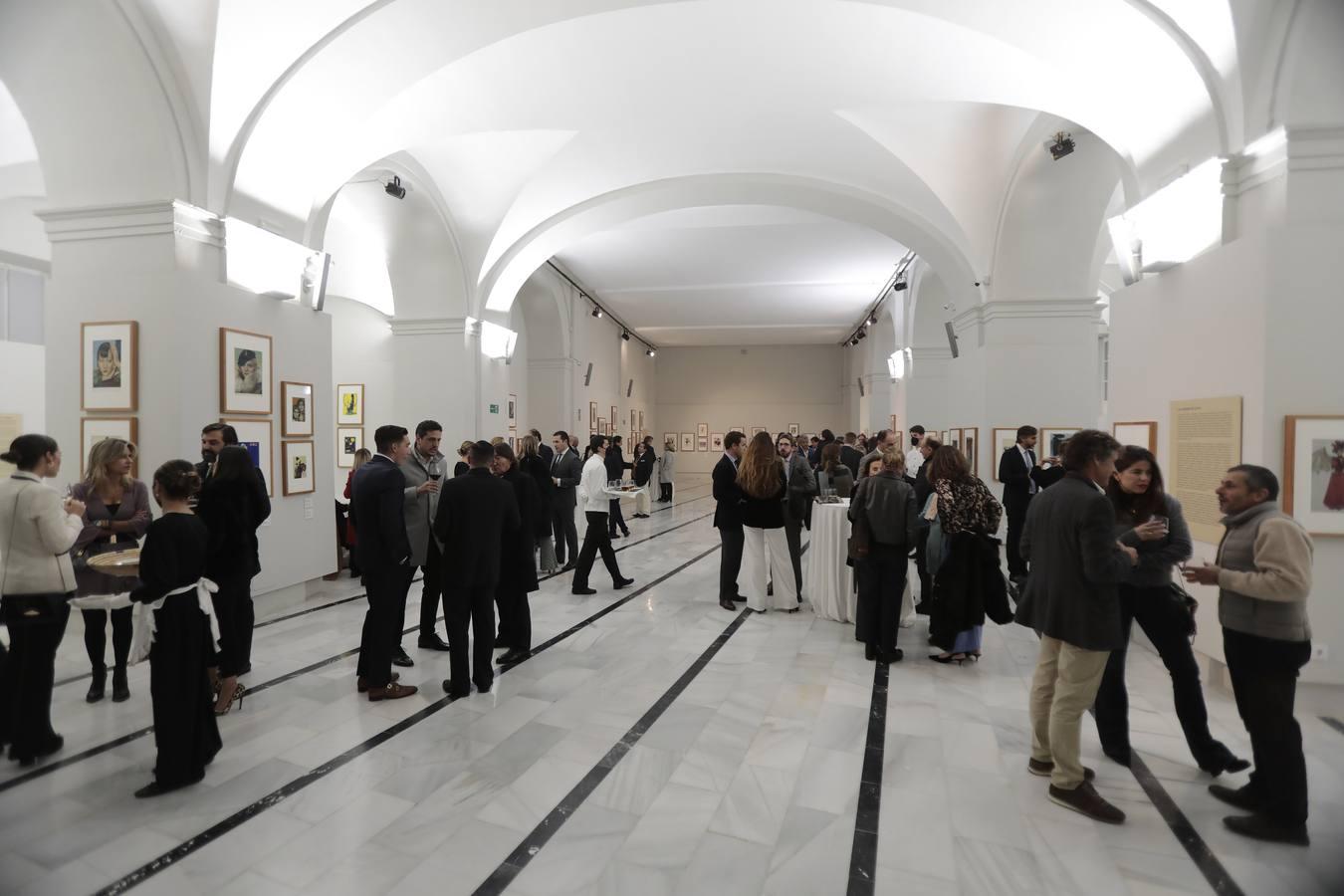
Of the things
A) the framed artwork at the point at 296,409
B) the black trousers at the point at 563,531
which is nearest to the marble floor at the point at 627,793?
the framed artwork at the point at 296,409

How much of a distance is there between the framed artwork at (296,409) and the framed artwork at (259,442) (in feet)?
0.76

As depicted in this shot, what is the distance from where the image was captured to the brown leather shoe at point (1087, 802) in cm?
287

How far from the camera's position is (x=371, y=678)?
165 inches

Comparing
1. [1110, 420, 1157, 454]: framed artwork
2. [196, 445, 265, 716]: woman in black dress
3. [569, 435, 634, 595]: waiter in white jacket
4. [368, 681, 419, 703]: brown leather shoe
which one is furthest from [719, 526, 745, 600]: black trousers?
[196, 445, 265, 716]: woman in black dress

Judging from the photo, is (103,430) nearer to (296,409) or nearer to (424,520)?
(296,409)

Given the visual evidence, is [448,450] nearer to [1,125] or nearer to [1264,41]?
[1,125]

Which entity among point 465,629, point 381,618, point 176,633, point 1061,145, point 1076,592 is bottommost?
point 465,629

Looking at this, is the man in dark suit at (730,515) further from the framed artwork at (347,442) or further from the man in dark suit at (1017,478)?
the framed artwork at (347,442)

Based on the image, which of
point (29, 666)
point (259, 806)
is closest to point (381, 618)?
point (259, 806)

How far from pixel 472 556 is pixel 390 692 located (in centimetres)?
101

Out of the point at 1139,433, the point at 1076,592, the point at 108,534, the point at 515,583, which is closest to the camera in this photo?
the point at 1076,592

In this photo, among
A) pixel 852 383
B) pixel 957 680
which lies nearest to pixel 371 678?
pixel 957 680

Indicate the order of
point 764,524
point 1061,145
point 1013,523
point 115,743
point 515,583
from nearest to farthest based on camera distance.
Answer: point 115,743 → point 515,583 → point 764,524 → point 1061,145 → point 1013,523

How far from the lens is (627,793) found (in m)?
3.10
